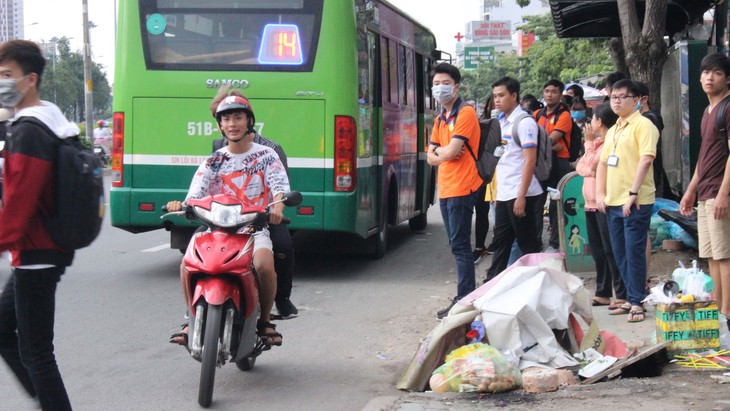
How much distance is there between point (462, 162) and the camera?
26.3ft

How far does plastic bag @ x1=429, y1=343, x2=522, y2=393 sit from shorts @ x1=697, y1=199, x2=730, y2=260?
1989mm

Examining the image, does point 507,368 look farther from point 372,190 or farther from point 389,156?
→ point 389,156

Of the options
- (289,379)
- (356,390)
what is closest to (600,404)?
(356,390)

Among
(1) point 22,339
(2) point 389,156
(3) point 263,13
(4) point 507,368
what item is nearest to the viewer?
(1) point 22,339

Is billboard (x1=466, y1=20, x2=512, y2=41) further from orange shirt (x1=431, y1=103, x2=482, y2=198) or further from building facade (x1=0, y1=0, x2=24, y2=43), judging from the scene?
orange shirt (x1=431, y1=103, x2=482, y2=198)

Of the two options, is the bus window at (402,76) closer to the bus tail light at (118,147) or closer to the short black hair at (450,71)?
the bus tail light at (118,147)

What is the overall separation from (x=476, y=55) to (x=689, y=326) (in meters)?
64.0

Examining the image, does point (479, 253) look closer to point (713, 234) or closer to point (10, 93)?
point (713, 234)

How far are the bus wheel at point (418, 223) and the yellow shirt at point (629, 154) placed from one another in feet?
26.2

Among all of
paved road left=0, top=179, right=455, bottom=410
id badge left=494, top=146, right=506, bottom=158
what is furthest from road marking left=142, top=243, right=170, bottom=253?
id badge left=494, top=146, right=506, bottom=158

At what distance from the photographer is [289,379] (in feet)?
21.0

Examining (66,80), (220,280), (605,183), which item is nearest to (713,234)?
(605,183)

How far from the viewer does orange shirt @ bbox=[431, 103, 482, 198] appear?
794 centimetres

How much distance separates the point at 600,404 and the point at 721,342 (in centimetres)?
158
